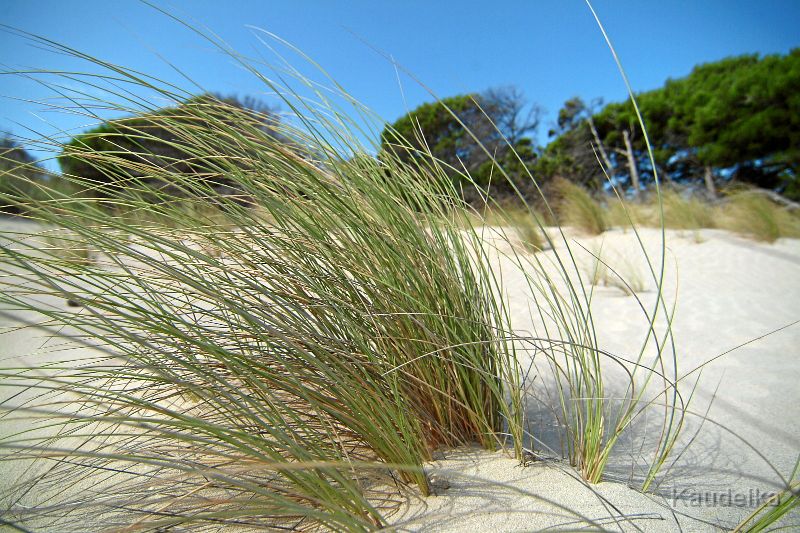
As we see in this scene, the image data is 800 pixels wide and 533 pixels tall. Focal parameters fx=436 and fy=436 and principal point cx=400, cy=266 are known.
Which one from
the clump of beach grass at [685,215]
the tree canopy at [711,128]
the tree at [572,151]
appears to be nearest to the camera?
the clump of beach grass at [685,215]

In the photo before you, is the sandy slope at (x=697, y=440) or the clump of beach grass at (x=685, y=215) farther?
the clump of beach grass at (x=685, y=215)

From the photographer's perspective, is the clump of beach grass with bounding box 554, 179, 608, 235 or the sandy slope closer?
the sandy slope

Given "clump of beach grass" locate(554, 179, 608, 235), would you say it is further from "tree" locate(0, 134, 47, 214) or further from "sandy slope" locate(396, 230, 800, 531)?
"tree" locate(0, 134, 47, 214)

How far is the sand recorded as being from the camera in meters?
0.90

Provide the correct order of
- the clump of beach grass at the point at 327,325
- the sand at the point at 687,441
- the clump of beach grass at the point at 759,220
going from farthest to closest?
the clump of beach grass at the point at 759,220 → the clump of beach grass at the point at 327,325 → the sand at the point at 687,441

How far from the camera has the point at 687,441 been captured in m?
1.46

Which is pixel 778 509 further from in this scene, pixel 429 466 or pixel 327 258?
pixel 327 258

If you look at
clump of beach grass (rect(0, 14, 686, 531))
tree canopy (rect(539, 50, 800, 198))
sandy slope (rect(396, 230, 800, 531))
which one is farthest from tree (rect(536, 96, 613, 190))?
clump of beach grass (rect(0, 14, 686, 531))

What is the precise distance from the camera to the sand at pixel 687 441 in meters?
0.90

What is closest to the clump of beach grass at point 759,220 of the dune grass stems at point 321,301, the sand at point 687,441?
the sand at point 687,441

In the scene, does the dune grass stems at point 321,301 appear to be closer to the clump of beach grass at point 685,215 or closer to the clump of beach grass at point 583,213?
the clump of beach grass at point 583,213

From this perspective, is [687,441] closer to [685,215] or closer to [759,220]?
[759,220]

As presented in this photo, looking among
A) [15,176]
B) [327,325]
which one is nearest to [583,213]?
[327,325]

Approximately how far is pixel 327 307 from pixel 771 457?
4.88ft
